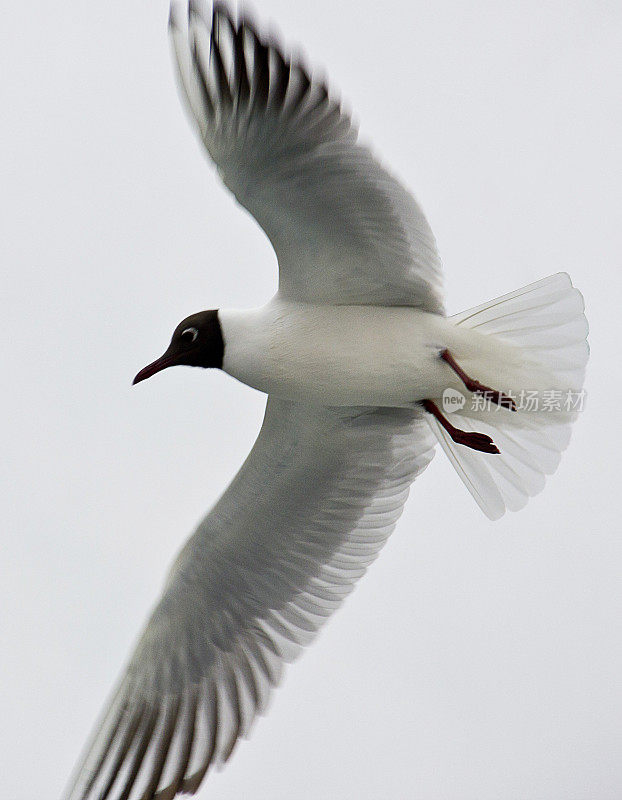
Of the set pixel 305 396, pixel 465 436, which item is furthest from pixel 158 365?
pixel 465 436

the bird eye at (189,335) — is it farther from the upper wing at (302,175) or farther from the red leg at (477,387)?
the red leg at (477,387)

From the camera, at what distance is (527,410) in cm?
600

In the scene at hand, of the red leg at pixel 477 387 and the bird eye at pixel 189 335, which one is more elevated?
the red leg at pixel 477 387

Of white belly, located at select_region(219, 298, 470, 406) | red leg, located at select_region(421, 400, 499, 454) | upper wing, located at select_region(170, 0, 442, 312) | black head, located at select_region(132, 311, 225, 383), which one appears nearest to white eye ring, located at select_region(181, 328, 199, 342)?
black head, located at select_region(132, 311, 225, 383)

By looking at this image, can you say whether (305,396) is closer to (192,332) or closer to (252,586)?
(192,332)

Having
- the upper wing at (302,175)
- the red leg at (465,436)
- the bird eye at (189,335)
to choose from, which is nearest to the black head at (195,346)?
the bird eye at (189,335)

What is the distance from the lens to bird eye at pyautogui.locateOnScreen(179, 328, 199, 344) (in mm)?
5945

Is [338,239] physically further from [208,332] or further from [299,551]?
[299,551]

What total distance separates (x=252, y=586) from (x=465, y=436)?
1.40 m

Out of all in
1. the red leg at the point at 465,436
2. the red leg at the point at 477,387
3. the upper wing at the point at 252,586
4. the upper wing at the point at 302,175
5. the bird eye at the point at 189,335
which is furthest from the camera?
the upper wing at the point at 252,586

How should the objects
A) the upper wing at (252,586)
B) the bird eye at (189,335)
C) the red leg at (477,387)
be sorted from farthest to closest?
the upper wing at (252,586) → the bird eye at (189,335) → the red leg at (477,387)

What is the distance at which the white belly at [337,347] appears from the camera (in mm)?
5766

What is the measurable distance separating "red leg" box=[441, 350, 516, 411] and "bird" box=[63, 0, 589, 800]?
1 cm

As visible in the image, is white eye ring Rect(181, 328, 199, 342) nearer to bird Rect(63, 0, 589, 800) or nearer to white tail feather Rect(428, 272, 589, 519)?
bird Rect(63, 0, 589, 800)
